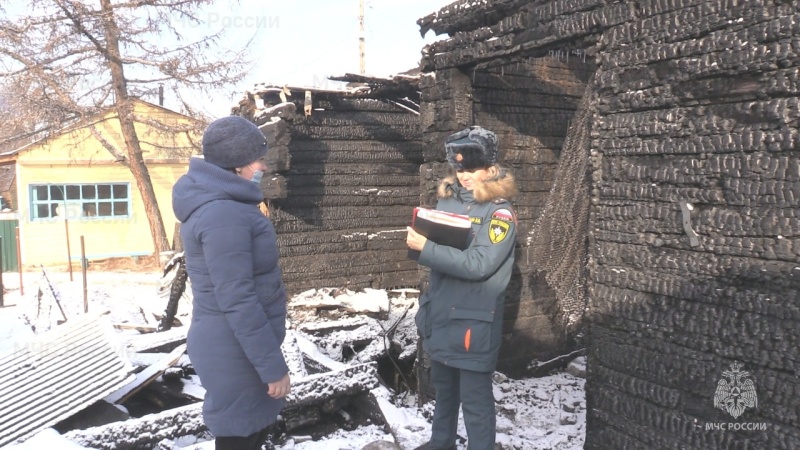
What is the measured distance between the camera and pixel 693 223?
109 inches

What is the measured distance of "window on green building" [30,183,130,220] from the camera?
692 inches

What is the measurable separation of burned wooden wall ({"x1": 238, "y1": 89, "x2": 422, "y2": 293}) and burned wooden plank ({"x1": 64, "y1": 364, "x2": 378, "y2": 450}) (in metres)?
3.37

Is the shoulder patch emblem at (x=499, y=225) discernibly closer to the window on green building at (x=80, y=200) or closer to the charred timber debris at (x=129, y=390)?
the charred timber debris at (x=129, y=390)

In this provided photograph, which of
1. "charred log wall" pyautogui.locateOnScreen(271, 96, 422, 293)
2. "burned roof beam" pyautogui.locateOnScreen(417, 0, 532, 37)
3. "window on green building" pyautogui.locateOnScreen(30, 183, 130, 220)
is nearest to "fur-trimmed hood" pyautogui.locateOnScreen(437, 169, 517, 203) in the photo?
"burned roof beam" pyautogui.locateOnScreen(417, 0, 532, 37)

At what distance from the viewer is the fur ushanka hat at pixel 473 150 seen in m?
3.02

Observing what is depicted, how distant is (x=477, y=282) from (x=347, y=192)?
196 inches

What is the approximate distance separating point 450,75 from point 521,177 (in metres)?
1.16

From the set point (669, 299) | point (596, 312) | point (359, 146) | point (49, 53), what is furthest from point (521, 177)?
point (49, 53)

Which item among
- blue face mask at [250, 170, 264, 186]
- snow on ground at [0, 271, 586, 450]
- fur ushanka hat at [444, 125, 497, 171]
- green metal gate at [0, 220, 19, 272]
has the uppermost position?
fur ushanka hat at [444, 125, 497, 171]

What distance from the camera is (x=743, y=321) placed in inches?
103

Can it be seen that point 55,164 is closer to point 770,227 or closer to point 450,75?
point 450,75

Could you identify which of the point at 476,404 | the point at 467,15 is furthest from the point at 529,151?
the point at 476,404

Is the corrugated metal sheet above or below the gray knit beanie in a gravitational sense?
below

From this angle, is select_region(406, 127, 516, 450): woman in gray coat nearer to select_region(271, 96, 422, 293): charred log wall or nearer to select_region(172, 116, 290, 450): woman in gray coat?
select_region(172, 116, 290, 450): woman in gray coat
